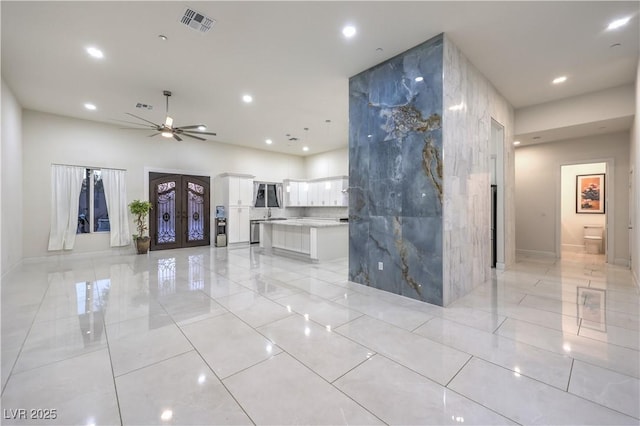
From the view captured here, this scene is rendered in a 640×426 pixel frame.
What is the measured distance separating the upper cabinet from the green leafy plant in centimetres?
466

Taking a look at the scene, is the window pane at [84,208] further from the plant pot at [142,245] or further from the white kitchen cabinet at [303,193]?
the white kitchen cabinet at [303,193]

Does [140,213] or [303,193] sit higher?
[303,193]

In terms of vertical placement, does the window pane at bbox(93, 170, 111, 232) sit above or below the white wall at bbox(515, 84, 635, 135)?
below

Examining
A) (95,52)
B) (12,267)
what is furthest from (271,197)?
(95,52)

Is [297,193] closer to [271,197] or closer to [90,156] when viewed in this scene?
[271,197]

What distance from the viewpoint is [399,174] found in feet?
12.6

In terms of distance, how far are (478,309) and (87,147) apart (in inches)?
362

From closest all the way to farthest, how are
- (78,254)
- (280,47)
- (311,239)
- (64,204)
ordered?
(280,47) < (311,239) < (64,204) < (78,254)

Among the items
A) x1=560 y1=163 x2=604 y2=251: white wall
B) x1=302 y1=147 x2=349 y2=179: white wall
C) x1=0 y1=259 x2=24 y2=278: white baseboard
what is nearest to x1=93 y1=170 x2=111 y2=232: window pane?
x1=0 y1=259 x2=24 y2=278: white baseboard

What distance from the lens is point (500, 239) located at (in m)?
5.53

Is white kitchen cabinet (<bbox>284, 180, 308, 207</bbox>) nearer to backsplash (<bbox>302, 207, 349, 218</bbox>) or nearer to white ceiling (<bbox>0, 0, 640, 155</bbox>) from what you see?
backsplash (<bbox>302, 207, 349, 218</bbox>)

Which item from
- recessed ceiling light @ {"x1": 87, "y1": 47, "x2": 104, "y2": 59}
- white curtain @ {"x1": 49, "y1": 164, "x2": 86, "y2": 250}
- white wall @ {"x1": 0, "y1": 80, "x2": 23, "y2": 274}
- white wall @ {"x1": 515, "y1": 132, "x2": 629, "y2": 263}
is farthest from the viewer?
white curtain @ {"x1": 49, "y1": 164, "x2": 86, "y2": 250}

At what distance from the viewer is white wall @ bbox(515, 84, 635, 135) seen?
4.81 meters

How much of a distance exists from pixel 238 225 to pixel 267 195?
1911mm
